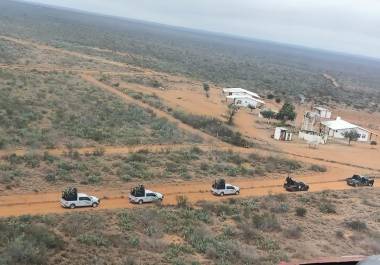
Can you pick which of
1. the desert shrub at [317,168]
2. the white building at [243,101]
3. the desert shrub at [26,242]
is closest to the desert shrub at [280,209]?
the desert shrub at [317,168]

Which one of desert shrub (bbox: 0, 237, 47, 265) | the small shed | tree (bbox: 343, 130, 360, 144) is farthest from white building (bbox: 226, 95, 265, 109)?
desert shrub (bbox: 0, 237, 47, 265)

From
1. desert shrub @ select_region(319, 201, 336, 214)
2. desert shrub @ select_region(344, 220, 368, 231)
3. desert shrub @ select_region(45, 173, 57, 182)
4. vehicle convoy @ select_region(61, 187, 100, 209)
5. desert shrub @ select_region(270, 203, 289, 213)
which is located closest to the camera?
vehicle convoy @ select_region(61, 187, 100, 209)

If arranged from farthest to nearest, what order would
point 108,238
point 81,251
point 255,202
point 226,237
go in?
1. point 255,202
2. point 226,237
3. point 108,238
4. point 81,251

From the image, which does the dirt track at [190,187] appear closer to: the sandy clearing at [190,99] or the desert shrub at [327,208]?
the desert shrub at [327,208]

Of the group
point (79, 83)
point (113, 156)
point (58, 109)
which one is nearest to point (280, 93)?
point (79, 83)

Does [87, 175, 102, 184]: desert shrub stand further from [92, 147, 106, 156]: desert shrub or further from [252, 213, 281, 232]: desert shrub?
[252, 213, 281, 232]: desert shrub

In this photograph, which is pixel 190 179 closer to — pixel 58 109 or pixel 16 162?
pixel 16 162
